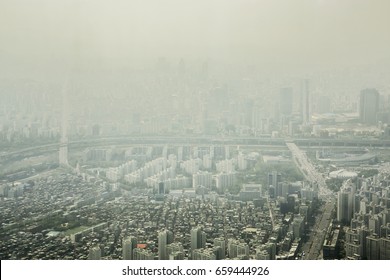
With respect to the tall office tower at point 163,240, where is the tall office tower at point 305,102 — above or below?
above

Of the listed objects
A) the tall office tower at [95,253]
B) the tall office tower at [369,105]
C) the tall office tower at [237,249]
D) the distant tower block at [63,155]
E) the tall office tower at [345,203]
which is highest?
the tall office tower at [369,105]

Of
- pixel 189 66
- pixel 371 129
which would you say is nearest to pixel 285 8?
pixel 189 66

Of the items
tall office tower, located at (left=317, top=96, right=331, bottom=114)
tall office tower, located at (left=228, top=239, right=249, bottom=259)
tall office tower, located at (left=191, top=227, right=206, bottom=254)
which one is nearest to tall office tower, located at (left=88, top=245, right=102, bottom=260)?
tall office tower, located at (left=191, top=227, right=206, bottom=254)

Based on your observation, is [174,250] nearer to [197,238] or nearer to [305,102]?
[197,238]

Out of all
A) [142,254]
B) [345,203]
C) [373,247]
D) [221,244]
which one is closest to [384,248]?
[373,247]

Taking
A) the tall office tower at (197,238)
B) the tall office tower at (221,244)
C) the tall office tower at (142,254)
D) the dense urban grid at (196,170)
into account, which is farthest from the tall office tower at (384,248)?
the tall office tower at (142,254)

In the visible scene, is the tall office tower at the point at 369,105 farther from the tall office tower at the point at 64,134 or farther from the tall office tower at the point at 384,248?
the tall office tower at the point at 64,134

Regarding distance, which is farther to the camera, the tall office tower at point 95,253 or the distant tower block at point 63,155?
the distant tower block at point 63,155
